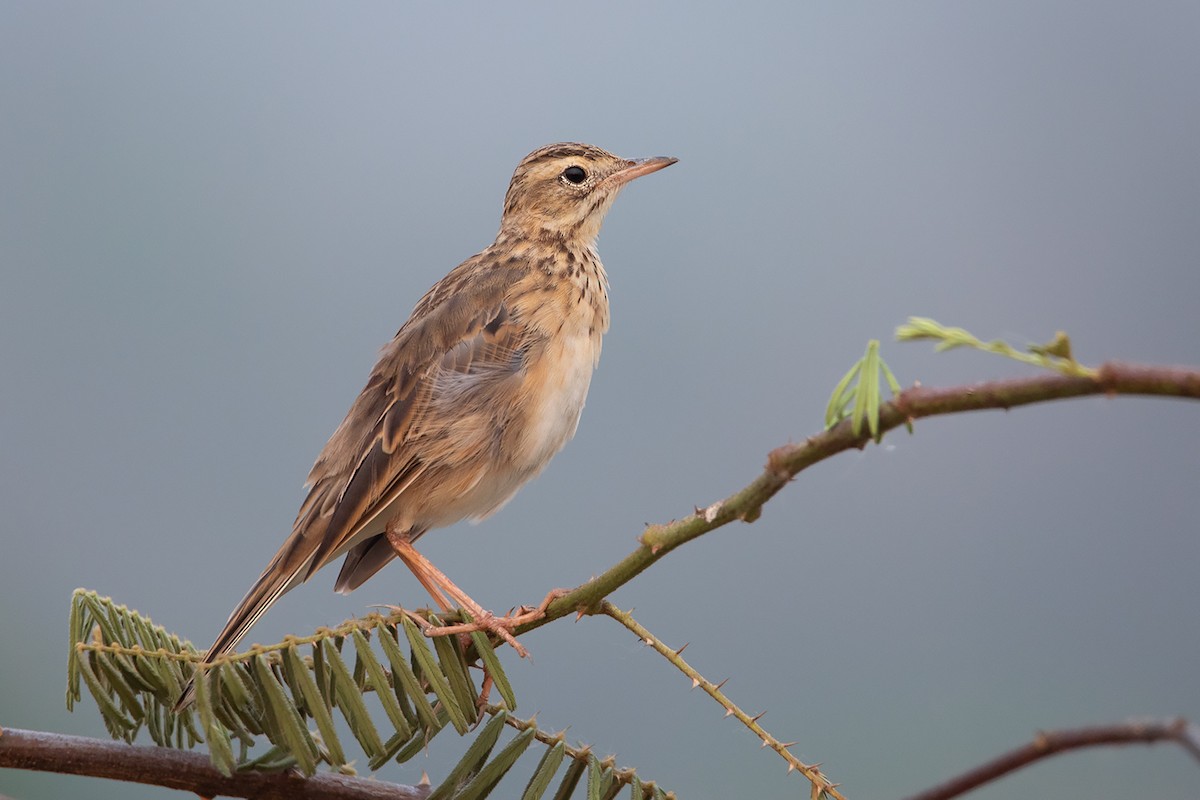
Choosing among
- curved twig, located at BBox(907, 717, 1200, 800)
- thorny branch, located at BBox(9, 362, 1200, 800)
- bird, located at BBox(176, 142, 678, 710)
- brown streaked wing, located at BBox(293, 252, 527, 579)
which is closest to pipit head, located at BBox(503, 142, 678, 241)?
bird, located at BBox(176, 142, 678, 710)

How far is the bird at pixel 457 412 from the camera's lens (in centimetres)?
247

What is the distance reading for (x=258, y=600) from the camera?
6.36ft

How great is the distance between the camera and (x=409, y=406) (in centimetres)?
253

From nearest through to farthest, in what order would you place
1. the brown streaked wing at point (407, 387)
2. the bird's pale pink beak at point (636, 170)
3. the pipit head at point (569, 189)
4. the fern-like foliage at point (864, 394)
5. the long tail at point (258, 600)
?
the fern-like foliage at point (864, 394)
the long tail at point (258, 600)
the brown streaked wing at point (407, 387)
the bird's pale pink beak at point (636, 170)
the pipit head at point (569, 189)

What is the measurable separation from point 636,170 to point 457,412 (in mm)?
881

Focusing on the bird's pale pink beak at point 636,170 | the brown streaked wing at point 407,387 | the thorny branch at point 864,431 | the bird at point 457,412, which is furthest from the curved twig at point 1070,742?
the bird's pale pink beak at point 636,170

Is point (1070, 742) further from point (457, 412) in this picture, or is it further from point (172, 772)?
point (457, 412)

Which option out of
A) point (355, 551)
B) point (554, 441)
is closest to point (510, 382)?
point (554, 441)

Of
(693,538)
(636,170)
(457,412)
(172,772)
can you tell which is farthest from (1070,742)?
(636,170)

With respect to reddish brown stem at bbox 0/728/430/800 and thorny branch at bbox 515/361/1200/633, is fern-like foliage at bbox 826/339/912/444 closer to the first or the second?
thorny branch at bbox 515/361/1200/633

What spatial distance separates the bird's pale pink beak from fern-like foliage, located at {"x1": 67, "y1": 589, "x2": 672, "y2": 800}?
1.77m

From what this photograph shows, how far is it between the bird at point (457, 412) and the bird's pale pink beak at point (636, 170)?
0.04 ft

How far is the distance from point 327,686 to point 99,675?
0.34 meters

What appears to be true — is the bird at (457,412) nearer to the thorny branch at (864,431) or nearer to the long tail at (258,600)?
the long tail at (258,600)
